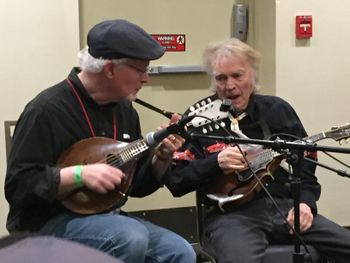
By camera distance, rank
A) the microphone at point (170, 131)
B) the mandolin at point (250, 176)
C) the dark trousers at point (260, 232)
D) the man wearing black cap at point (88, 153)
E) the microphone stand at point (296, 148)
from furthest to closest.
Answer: the mandolin at point (250, 176) → the dark trousers at point (260, 232) → the microphone at point (170, 131) → the man wearing black cap at point (88, 153) → the microphone stand at point (296, 148)

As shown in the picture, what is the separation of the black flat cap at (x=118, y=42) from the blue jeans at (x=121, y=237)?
52 cm

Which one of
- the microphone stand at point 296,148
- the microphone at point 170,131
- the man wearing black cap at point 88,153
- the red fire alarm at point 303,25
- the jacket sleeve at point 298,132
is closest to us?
the microphone stand at point 296,148

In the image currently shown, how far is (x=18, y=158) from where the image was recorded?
5.59 ft

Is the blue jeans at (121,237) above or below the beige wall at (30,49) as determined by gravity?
below

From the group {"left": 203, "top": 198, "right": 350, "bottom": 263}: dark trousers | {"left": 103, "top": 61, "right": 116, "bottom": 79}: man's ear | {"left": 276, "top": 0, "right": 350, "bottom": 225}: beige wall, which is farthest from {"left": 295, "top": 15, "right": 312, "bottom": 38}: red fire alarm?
{"left": 103, "top": 61, "right": 116, "bottom": 79}: man's ear

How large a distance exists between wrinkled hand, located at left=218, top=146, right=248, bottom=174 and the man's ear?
50 cm

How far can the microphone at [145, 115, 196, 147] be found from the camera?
175cm

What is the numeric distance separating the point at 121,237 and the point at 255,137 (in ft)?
2.47

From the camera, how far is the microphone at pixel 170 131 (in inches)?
68.9

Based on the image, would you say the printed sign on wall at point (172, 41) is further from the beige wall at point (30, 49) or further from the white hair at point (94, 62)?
the white hair at point (94, 62)

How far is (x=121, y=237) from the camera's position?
165 cm

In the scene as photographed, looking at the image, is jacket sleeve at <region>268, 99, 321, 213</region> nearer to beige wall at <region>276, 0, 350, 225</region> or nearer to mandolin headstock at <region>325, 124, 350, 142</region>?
mandolin headstock at <region>325, 124, 350, 142</region>

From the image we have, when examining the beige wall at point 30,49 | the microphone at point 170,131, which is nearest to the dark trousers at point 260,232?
the microphone at point 170,131

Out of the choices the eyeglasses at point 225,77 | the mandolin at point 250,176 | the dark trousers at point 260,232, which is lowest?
the dark trousers at point 260,232
